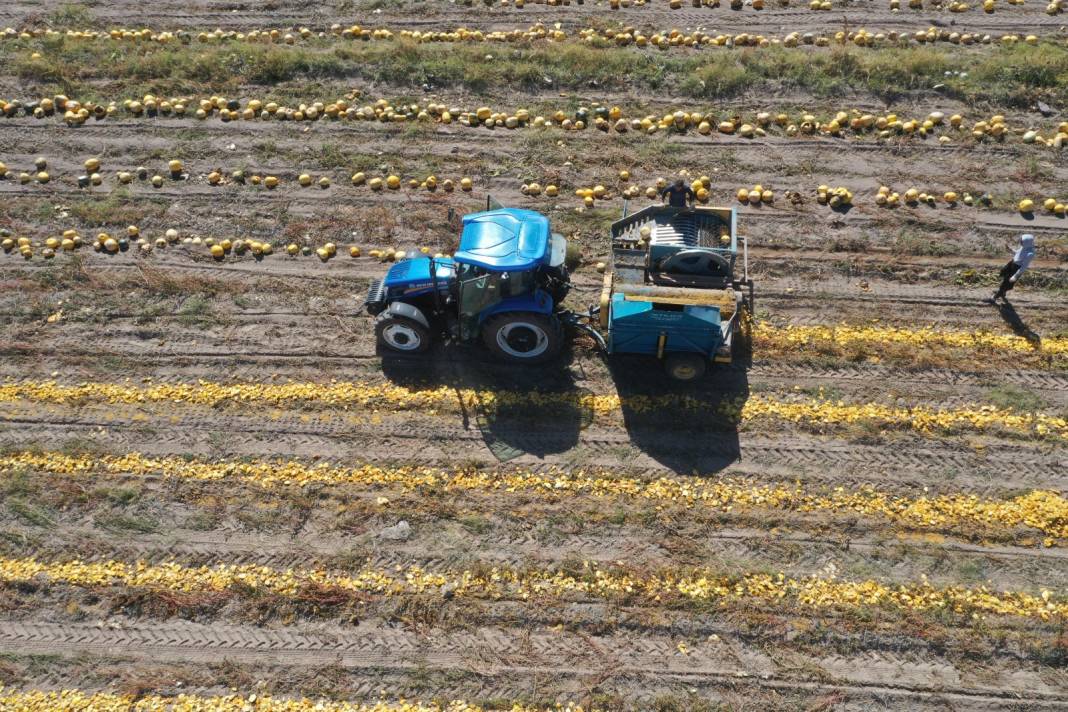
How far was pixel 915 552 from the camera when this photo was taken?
8148mm

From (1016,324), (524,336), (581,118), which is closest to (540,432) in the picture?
(524,336)

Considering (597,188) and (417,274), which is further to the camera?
(597,188)

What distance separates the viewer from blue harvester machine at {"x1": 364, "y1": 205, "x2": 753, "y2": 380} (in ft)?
29.6

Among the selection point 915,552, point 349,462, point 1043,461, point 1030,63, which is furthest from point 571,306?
point 1030,63

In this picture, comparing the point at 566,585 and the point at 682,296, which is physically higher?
the point at 682,296

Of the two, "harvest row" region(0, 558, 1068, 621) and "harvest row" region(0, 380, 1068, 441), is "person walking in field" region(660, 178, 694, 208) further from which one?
"harvest row" region(0, 558, 1068, 621)

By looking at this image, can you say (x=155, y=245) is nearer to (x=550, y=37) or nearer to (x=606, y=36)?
(x=550, y=37)

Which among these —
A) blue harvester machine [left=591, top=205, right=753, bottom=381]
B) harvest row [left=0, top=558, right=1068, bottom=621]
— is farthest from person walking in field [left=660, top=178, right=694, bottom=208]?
harvest row [left=0, top=558, right=1068, bottom=621]

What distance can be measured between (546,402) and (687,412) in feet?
6.03

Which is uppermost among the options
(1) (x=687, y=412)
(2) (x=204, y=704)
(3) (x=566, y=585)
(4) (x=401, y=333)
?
(4) (x=401, y=333)

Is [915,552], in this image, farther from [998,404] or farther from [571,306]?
[571,306]

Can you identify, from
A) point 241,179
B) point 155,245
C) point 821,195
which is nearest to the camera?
point 155,245

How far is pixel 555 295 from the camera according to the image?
32.0 feet

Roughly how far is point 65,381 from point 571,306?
7.08 m
